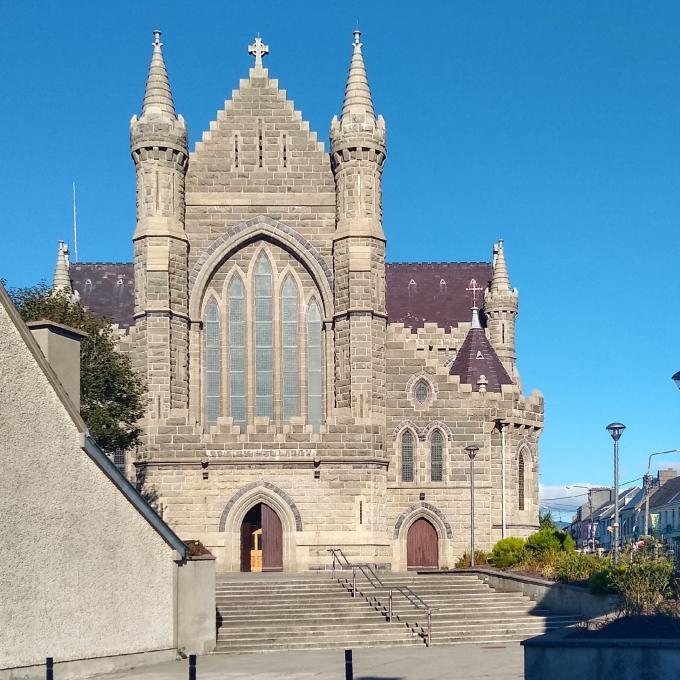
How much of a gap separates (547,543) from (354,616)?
10842mm

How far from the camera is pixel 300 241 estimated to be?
135ft

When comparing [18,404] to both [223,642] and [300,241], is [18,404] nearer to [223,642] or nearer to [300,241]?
[223,642]

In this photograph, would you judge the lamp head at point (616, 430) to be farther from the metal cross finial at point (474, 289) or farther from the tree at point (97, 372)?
the metal cross finial at point (474, 289)

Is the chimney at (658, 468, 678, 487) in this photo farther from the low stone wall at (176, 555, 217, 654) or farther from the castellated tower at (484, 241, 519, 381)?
the low stone wall at (176, 555, 217, 654)

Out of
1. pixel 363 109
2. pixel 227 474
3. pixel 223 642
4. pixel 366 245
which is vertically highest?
pixel 363 109

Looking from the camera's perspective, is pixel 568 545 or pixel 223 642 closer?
pixel 223 642

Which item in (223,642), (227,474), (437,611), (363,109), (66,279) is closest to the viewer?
(223,642)

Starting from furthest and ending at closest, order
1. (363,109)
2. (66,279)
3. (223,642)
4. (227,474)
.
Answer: (66,279) → (363,109) → (227,474) → (223,642)

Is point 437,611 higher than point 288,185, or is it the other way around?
point 288,185

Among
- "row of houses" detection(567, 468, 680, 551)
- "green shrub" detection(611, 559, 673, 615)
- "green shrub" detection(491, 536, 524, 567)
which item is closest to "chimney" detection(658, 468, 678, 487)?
"row of houses" detection(567, 468, 680, 551)

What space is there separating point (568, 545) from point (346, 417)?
841 cm

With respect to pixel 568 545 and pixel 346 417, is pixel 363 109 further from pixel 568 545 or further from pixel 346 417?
pixel 568 545

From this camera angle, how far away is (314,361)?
41625 mm

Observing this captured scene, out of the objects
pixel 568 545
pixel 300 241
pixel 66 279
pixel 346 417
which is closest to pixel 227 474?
pixel 346 417
